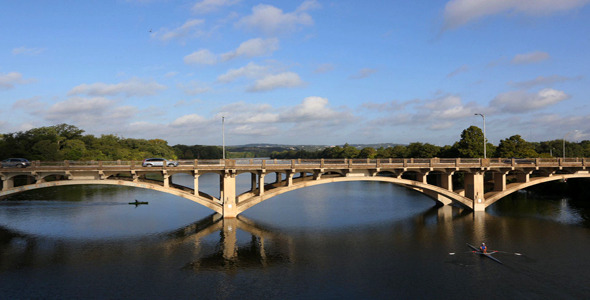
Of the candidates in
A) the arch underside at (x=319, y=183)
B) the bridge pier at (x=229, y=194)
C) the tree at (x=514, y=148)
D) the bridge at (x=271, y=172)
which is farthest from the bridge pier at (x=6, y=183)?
the tree at (x=514, y=148)

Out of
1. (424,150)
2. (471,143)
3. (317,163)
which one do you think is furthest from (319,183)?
(424,150)

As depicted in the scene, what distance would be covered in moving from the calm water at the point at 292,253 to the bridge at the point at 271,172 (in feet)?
11.0

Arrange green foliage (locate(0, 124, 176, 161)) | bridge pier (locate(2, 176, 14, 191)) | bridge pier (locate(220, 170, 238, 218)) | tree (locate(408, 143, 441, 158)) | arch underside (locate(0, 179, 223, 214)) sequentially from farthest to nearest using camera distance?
tree (locate(408, 143, 441, 158)), green foliage (locate(0, 124, 176, 161)), bridge pier (locate(220, 170, 238, 218)), bridge pier (locate(2, 176, 14, 191)), arch underside (locate(0, 179, 223, 214))

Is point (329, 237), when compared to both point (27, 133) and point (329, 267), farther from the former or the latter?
point (27, 133)

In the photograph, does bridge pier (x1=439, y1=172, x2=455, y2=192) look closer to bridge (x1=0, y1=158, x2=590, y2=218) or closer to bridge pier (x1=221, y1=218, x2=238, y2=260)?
bridge (x1=0, y1=158, x2=590, y2=218)

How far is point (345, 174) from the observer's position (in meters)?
50.3

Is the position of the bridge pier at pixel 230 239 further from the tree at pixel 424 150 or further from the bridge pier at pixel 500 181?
the tree at pixel 424 150

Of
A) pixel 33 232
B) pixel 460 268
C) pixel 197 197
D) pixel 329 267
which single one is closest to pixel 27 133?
pixel 33 232

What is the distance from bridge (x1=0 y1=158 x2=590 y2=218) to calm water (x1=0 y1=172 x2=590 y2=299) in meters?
3.36

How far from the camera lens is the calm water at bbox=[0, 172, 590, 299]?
27.9 m

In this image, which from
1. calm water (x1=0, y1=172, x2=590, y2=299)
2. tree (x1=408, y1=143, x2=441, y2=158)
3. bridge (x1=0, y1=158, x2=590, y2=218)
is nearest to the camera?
calm water (x1=0, y1=172, x2=590, y2=299)

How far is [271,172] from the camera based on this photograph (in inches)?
2032

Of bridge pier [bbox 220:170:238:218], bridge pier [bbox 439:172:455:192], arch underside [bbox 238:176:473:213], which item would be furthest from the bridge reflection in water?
bridge pier [bbox 439:172:455:192]

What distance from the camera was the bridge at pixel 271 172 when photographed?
1748 inches
